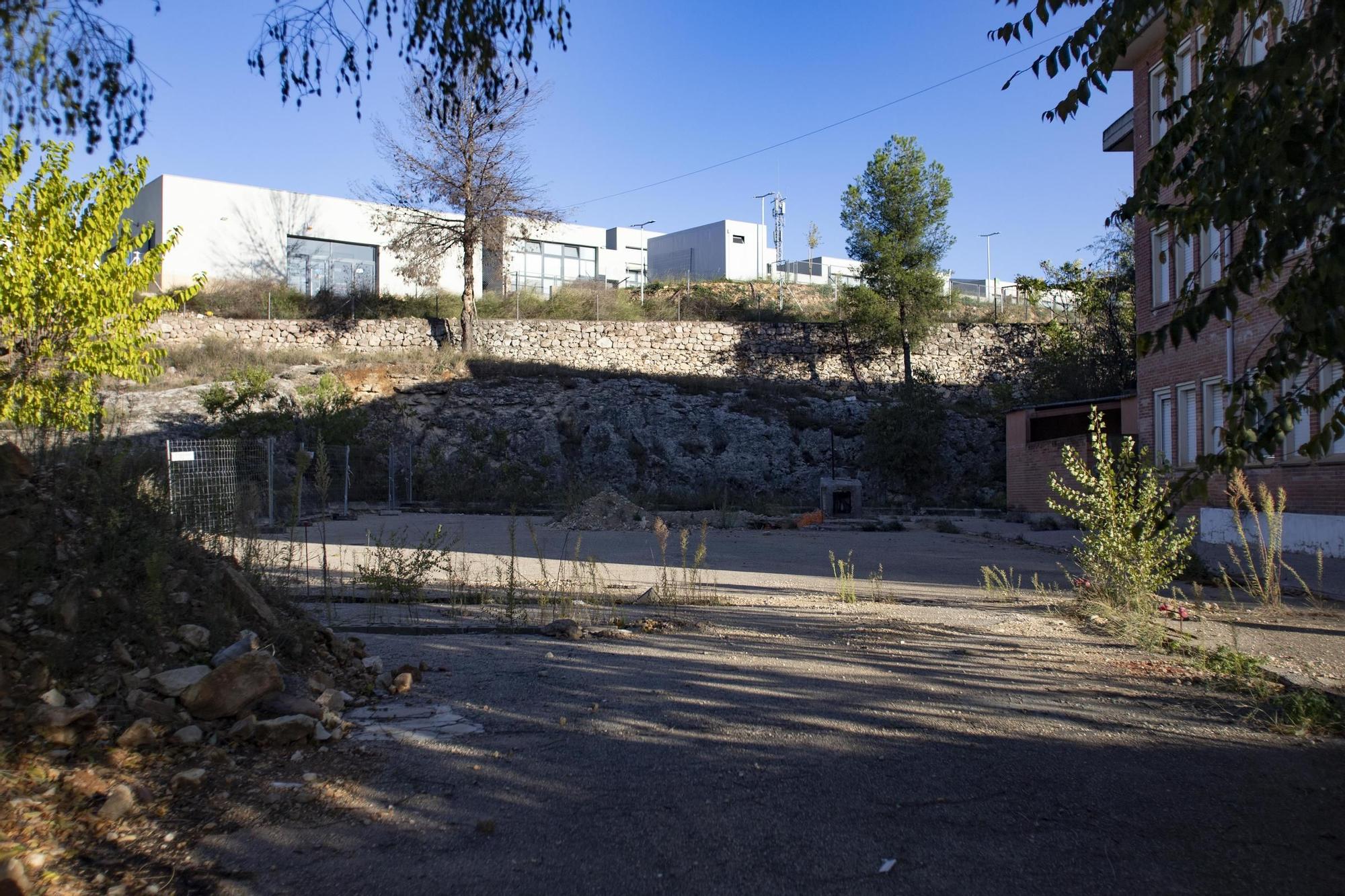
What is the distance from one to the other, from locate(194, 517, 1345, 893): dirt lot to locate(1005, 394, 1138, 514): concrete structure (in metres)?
18.6

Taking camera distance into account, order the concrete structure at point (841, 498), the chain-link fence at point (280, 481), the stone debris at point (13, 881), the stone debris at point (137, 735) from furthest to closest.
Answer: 1. the concrete structure at point (841, 498)
2. the chain-link fence at point (280, 481)
3. the stone debris at point (137, 735)
4. the stone debris at point (13, 881)

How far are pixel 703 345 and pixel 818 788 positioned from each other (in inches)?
1546

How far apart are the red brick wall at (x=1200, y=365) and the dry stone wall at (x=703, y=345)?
883 inches

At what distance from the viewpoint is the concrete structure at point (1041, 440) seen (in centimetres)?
2455

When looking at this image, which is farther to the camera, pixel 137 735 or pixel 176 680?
pixel 176 680

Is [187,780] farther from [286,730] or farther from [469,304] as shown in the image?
[469,304]

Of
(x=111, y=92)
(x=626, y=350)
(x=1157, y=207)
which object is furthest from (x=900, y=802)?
(x=626, y=350)

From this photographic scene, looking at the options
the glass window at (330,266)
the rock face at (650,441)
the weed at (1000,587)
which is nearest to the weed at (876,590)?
the weed at (1000,587)

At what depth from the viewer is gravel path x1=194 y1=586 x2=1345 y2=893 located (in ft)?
10.8

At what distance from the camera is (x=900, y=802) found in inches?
155

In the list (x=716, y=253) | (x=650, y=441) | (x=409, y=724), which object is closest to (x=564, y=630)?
(x=409, y=724)

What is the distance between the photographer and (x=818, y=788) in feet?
13.4

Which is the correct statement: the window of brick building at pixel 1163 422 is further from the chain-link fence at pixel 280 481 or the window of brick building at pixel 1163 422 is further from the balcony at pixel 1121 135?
the chain-link fence at pixel 280 481

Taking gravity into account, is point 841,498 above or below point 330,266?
below
